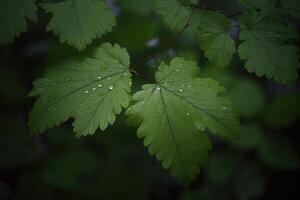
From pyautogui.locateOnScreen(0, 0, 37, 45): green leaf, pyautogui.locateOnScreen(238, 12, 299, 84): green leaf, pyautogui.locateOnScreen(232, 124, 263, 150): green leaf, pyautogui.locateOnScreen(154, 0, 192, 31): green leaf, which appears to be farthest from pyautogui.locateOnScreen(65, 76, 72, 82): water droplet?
pyautogui.locateOnScreen(232, 124, 263, 150): green leaf

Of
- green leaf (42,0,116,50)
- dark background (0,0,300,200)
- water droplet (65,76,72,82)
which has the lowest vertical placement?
dark background (0,0,300,200)

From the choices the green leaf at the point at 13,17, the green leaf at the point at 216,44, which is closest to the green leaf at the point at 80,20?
the green leaf at the point at 13,17

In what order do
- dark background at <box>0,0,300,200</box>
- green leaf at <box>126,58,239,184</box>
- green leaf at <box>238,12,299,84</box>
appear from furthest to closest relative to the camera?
dark background at <box>0,0,300,200</box> < green leaf at <box>238,12,299,84</box> < green leaf at <box>126,58,239,184</box>

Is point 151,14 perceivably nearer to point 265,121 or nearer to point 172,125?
point 265,121

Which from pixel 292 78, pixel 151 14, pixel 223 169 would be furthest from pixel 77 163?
pixel 292 78

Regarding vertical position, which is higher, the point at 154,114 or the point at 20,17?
the point at 20,17

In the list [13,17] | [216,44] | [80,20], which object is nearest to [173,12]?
[216,44]

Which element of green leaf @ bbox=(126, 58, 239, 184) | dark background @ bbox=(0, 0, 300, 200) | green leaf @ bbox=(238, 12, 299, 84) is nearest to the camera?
green leaf @ bbox=(126, 58, 239, 184)

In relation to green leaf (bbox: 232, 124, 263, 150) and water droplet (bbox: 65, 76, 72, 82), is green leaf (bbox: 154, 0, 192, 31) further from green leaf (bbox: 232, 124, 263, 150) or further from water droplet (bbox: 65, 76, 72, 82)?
green leaf (bbox: 232, 124, 263, 150)
